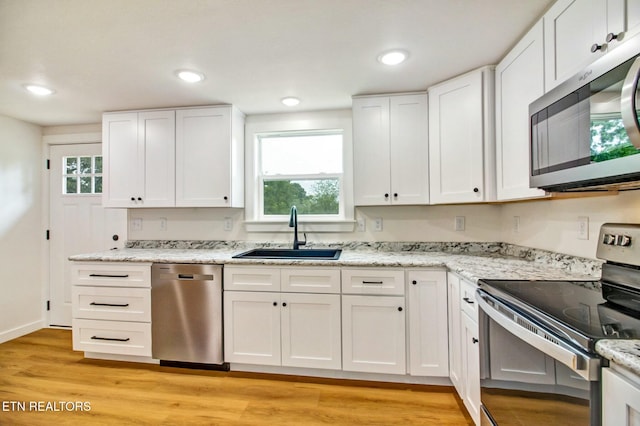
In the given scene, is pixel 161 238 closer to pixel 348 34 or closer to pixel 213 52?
pixel 213 52

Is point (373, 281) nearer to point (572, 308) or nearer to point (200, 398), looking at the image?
point (572, 308)

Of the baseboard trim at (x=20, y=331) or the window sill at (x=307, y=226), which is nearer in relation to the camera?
the window sill at (x=307, y=226)

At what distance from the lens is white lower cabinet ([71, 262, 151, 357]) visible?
2.33 m

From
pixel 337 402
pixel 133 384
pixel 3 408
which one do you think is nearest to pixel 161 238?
pixel 133 384

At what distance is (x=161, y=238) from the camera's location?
3.00 metres

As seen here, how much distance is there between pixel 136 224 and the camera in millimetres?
3057

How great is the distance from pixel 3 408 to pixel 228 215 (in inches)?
77.2

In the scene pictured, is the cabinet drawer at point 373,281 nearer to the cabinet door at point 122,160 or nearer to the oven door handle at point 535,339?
the oven door handle at point 535,339

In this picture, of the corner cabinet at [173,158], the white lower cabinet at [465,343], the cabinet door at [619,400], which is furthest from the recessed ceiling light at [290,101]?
the cabinet door at [619,400]

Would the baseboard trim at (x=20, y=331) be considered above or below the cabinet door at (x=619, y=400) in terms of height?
below

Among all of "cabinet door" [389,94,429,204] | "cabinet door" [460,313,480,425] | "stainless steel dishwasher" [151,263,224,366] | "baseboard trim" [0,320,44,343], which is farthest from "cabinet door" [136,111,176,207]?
"cabinet door" [460,313,480,425]

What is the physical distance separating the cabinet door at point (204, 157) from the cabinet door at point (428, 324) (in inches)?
69.1

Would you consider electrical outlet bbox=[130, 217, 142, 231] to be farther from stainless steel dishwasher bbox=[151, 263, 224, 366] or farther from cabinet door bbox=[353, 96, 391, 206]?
cabinet door bbox=[353, 96, 391, 206]

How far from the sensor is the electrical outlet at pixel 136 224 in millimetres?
3051
